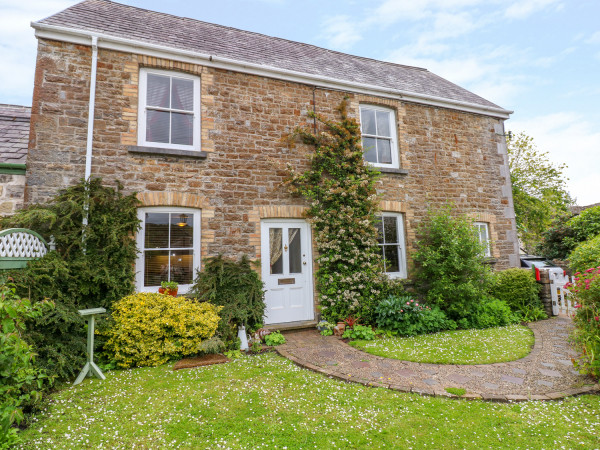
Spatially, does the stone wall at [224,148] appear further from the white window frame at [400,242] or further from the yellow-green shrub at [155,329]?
the yellow-green shrub at [155,329]

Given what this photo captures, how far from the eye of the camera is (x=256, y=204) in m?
6.89

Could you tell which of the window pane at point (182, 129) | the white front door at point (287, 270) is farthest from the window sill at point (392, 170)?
the window pane at point (182, 129)

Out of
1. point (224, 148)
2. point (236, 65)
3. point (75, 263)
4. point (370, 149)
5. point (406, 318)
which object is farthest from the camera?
point (370, 149)

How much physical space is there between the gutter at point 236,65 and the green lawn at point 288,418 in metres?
6.08

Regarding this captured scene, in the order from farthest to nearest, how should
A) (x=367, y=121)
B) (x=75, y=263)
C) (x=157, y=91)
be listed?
1. (x=367, y=121)
2. (x=157, y=91)
3. (x=75, y=263)

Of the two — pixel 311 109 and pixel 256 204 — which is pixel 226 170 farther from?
pixel 311 109

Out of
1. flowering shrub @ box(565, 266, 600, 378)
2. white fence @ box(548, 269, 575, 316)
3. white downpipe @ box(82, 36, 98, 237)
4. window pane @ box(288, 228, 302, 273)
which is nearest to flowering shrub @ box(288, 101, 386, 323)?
window pane @ box(288, 228, 302, 273)

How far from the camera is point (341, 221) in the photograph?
7074 millimetres

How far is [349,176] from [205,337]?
182 inches

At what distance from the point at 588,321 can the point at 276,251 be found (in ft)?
17.5

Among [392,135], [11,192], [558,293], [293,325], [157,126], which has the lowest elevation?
[293,325]

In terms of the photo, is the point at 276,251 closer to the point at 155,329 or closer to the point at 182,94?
the point at 155,329

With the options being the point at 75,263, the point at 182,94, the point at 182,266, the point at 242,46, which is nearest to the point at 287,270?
the point at 182,266

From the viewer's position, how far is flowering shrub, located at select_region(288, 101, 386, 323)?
6.91 metres
